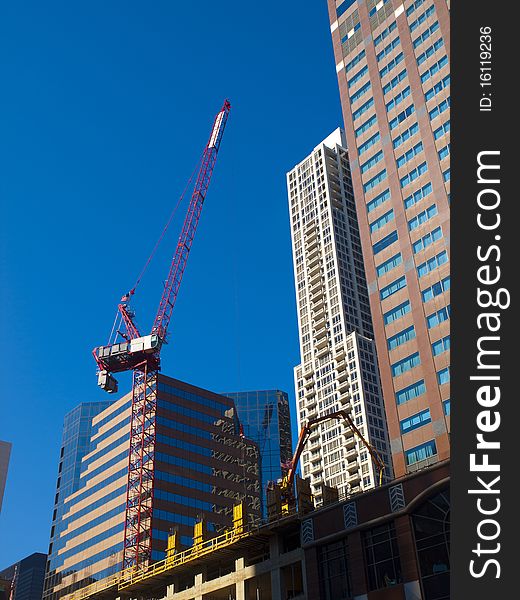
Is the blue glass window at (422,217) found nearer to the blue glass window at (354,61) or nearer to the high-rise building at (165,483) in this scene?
the blue glass window at (354,61)

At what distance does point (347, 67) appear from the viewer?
98.6 m

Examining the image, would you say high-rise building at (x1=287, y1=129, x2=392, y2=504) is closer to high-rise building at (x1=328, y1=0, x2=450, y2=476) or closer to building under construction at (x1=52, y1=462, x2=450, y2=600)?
high-rise building at (x1=328, y1=0, x2=450, y2=476)

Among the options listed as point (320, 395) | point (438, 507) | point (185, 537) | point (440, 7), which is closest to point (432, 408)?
point (438, 507)

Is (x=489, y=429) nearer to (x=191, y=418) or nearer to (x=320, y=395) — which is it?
(x=191, y=418)

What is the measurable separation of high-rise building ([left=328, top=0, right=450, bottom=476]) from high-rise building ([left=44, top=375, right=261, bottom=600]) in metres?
68.6

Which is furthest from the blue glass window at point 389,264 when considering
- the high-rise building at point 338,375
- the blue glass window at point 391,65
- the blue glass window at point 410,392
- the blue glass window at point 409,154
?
the high-rise building at point 338,375

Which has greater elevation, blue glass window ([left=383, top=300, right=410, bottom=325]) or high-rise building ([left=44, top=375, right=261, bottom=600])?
high-rise building ([left=44, top=375, right=261, bottom=600])

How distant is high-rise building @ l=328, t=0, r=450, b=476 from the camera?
6938cm

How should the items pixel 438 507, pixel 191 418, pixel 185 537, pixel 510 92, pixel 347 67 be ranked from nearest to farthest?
1. pixel 510 92
2. pixel 438 507
3. pixel 347 67
4. pixel 185 537
5. pixel 191 418

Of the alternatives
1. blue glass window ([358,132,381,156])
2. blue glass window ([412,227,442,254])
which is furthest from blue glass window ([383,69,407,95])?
blue glass window ([412,227,442,254])

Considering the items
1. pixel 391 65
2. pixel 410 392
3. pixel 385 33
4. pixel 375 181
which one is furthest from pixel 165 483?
pixel 385 33

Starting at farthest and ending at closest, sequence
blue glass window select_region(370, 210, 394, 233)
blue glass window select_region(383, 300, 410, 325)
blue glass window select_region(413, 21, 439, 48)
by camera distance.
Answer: blue glass window select_region(413, 21, 439, 48) < blue glass window select_region(370, 210, 394, 233) < blue glass window select_region(383, 300, 410, 325)

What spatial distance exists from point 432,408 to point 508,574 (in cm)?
5150

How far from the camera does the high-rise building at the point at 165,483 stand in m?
134
